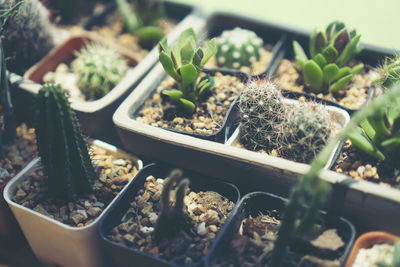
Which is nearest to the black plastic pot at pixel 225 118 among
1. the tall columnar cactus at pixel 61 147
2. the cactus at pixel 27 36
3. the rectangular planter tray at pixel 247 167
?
the rectangular planter tray at pixel 247 167

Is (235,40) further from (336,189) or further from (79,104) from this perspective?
(336,189)

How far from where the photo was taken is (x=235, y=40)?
5.75 ft

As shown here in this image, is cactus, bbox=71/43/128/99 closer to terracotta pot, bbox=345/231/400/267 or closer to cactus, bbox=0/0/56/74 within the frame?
cactus, bbox=0/0/56/74

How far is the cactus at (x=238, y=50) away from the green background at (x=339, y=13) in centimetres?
47

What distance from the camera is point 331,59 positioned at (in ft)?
5.06

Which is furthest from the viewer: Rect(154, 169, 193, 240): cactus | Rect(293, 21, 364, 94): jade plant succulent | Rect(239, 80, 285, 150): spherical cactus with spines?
Rect(293, 21, 364, 94): jade plant succulent

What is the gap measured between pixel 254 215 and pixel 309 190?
14.5 inches

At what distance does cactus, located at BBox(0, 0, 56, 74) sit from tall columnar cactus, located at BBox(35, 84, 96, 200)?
1.98 feet

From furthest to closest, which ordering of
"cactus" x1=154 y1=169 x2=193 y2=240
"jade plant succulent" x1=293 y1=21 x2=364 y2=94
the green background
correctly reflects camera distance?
the green background < "jade plant succulent" x1=293 y1=21 x2=364 y2=94 < "cactus" x1=154 y1=169 x2=193 y2=240

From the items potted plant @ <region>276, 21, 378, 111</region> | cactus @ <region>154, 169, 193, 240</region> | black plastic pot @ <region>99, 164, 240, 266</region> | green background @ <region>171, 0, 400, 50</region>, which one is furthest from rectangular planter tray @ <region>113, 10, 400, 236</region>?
green background @ <region>171, 0, 400, 50</region>

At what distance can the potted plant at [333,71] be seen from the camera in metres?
1.51

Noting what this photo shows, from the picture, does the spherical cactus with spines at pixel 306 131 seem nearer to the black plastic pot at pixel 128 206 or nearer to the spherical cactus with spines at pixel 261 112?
the spherical cactus with spines at pixel 261 112

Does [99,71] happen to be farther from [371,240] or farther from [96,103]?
[371,240]

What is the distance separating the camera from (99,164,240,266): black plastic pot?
1181 millimetres
